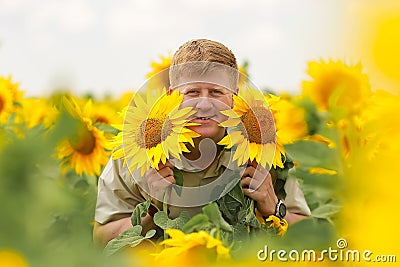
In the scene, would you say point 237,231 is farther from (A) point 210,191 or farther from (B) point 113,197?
(B) point 113,197

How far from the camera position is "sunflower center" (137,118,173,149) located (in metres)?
0.94

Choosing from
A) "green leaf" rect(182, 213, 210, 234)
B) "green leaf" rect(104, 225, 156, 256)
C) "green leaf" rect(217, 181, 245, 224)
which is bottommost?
"green leaf" rect(182, 213, 210, 234)

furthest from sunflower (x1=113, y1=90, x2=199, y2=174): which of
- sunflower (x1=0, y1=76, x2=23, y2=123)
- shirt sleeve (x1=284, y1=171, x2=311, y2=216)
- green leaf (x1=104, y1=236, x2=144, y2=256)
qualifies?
sunflower (x1=0, y1=76, x2=23, y2=123)

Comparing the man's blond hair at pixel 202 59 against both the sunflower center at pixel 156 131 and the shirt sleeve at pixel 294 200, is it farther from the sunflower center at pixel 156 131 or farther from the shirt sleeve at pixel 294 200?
the shirt sleeve at pixel 294 200

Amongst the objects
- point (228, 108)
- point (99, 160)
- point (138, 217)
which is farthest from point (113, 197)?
point (99, 160)

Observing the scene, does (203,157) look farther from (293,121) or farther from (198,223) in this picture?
(293,121)

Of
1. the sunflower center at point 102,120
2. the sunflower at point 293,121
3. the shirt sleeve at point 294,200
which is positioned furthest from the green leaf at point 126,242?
the sunflower center at point 102,120

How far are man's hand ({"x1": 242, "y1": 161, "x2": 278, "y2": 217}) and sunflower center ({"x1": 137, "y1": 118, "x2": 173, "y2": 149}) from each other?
0.15 m

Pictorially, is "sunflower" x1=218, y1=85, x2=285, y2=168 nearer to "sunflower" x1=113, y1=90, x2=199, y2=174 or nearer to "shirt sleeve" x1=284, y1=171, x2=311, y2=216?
"sunflower" x1=113, y1=90, x2=199, y2=174

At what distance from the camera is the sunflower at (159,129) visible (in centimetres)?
93

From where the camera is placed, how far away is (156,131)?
949mm

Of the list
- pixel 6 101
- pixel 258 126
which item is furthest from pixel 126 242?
pixel 6 101

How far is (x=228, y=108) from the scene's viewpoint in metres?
1.02

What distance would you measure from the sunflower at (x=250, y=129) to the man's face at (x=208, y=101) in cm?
2
